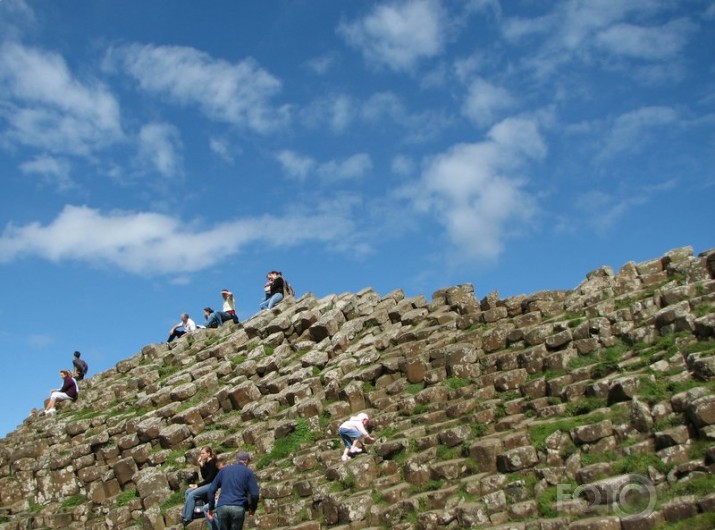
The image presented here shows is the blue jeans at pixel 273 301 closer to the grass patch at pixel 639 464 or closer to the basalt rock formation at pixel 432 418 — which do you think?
the basalt rock formation at pixel 432 418

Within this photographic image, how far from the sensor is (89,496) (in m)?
18.4

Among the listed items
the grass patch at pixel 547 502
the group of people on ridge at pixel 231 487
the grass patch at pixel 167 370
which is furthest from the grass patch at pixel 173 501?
the grass patch at pixel 547 502

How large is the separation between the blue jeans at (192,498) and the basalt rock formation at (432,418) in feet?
1.07

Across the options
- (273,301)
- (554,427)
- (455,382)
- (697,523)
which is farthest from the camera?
(273,301)

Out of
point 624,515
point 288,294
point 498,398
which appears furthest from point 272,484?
point 288,294

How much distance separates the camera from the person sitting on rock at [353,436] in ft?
46.8

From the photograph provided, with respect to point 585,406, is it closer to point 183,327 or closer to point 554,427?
point 554,427

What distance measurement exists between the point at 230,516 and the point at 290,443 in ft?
14.6

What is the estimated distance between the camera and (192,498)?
14336 mm

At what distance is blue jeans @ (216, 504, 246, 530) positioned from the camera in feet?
38.7

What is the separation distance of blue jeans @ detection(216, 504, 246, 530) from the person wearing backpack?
18772mm

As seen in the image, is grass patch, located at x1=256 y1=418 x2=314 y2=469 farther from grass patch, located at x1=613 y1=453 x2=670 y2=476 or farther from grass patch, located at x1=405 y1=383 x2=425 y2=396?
grass patch, located at x1=613 y1=453 x2=670 y2=476

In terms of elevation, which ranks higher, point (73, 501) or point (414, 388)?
point (414, 388)

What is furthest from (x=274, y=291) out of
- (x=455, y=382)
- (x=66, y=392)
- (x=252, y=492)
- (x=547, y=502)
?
(x=547, y=502)
